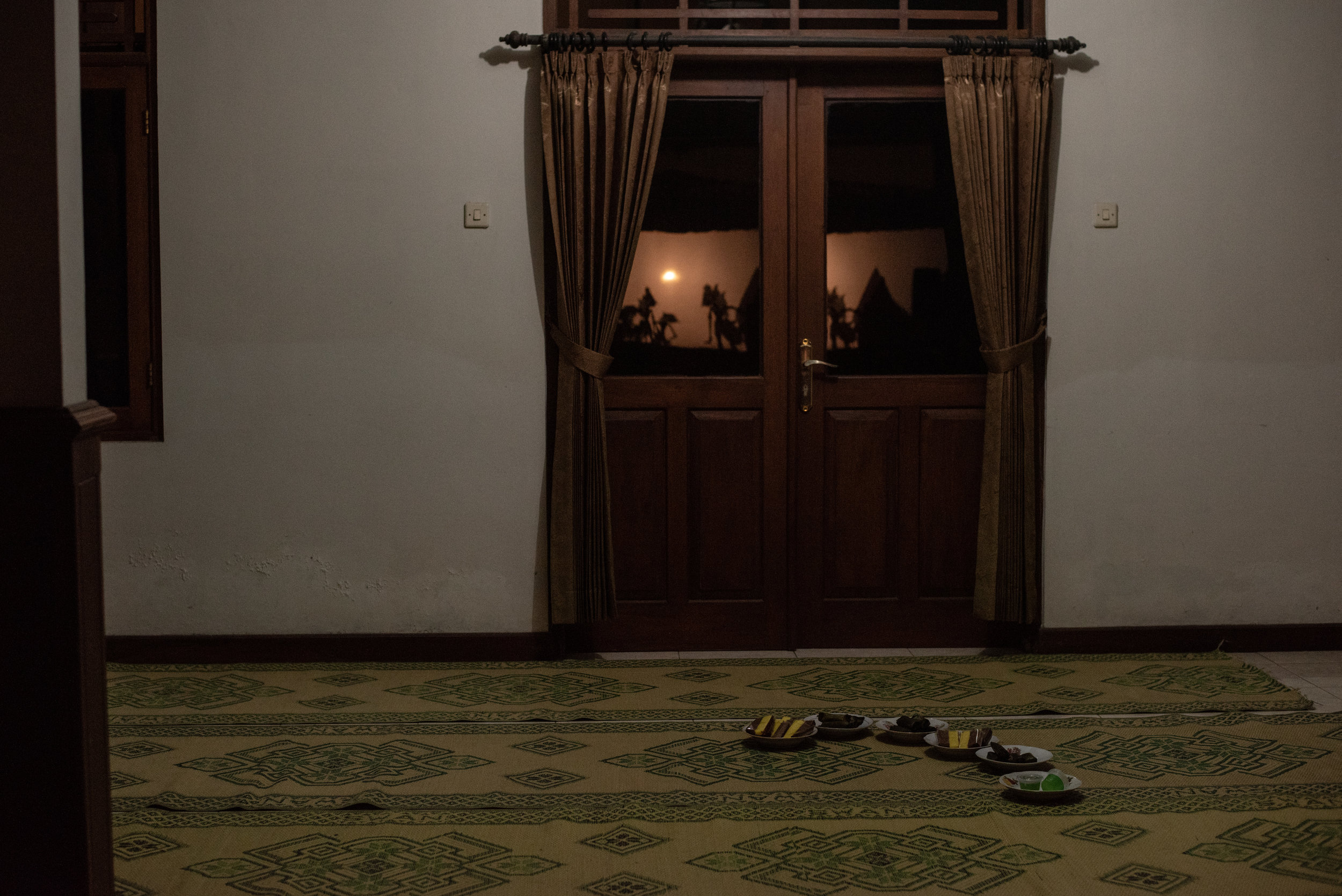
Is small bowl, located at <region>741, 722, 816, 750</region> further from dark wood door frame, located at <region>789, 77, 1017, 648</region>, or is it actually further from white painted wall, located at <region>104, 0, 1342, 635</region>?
white painted wall, located at <region>104, 0, 1342, 635</region>

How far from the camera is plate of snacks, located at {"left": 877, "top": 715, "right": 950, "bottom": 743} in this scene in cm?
357

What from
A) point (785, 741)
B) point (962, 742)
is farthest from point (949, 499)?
point (785, 741)

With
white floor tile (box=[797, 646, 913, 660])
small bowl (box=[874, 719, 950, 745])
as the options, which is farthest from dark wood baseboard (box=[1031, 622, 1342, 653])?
small bowl (box=[874, 719, 950, 745])

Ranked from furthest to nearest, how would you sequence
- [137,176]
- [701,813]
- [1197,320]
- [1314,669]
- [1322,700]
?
[1197,320] < [137,176] < [1314,669] < [1322,700] < [701,813]

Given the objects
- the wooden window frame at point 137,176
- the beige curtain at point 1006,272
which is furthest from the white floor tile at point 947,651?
the wooden window frame at point 137,176

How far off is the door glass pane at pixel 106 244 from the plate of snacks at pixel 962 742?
10.1ft

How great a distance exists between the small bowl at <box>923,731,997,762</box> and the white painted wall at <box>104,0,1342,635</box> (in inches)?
→ 54.6

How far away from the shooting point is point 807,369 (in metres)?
4.70

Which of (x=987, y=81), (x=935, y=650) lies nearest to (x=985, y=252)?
(x=987, y=81)

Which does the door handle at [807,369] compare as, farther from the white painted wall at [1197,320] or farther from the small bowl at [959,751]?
the small bowl at [959,751]

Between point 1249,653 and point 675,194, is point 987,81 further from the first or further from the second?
point 1249,653

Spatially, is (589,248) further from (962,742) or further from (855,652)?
(962,742)

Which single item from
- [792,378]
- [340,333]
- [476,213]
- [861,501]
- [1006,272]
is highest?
[476,213]

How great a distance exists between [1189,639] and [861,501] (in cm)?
131
